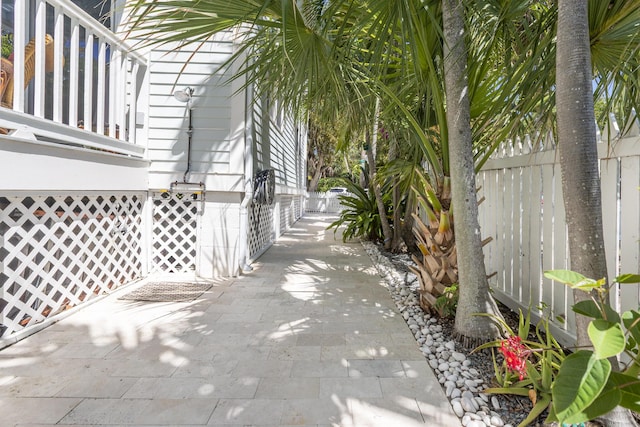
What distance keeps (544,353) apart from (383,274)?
9.90ft

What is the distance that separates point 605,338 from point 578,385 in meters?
0.14

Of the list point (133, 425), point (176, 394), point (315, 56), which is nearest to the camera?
point (133, 425)

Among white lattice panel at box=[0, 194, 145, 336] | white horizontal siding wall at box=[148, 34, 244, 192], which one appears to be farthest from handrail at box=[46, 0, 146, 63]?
white lattice panel at box=[0, 194, 145, 336]

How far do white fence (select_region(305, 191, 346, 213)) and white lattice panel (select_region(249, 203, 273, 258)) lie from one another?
42.1 ft

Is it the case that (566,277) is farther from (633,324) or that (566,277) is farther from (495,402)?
(495,402)

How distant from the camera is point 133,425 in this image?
168 centimetres

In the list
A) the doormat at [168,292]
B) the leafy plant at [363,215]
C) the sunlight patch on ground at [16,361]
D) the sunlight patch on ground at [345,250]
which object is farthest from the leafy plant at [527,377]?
the leafy plant at [363,215]

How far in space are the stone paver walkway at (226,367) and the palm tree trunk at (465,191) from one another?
0.53 meters

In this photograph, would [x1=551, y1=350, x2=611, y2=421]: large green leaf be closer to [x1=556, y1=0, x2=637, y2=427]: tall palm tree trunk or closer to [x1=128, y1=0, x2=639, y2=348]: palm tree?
[x1=556, y1=0, x2=637, y2=427]: tall palm tree trunk

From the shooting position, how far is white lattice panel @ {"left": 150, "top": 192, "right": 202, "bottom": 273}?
451 centimetres

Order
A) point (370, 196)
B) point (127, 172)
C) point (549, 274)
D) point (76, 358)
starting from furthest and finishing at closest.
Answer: point (370, 196)
point (127, 172)
point (76, 358)
point (549, 274)

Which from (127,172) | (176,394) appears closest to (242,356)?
(176,394)

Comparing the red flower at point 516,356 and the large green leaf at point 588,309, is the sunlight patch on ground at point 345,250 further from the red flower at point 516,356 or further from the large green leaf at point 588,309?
the large green leaf at point 588,309

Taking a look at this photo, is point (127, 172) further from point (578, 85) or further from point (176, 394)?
point (578, 85)
